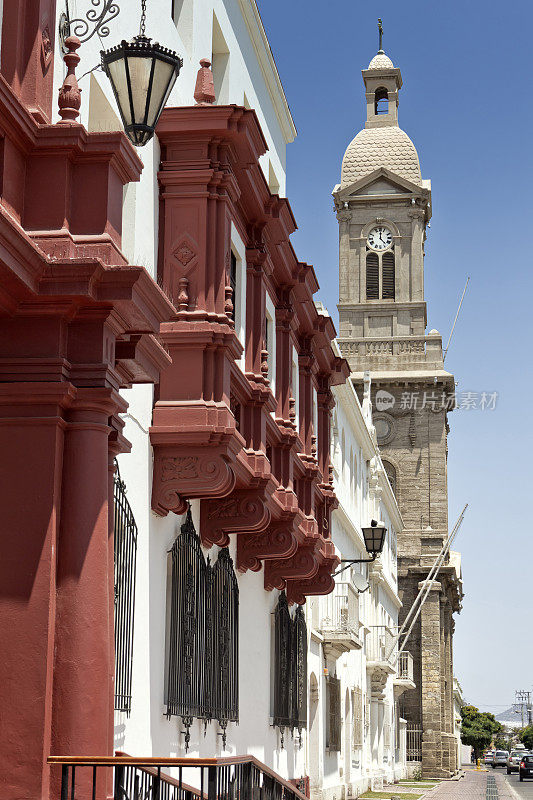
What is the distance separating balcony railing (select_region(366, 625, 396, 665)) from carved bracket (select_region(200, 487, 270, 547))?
93.6 feet

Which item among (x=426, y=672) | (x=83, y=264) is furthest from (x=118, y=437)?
(x=426, y=672)

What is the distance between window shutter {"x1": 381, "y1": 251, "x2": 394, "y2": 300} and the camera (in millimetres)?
67125

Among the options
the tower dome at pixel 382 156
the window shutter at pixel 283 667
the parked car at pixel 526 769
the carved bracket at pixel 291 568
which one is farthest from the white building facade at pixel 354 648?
the tower dome at pixel 382 156

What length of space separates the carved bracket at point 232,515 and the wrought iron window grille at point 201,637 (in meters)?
0.39

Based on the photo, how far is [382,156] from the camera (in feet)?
223

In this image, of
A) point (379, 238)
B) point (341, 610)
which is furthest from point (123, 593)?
point (379, 238)

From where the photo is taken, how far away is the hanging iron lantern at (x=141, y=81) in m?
8.99

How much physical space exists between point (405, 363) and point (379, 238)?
7.28 m

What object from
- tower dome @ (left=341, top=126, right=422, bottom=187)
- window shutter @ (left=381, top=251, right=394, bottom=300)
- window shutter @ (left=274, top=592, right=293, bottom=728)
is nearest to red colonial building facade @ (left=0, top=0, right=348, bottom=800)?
window shutter @ (left=274, top=592, right=293, bottom=728)

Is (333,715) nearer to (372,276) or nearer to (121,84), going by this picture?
(121,84)

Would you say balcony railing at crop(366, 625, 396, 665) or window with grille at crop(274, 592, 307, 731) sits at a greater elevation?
balcony railing at crop(366, 625, 396, 665)

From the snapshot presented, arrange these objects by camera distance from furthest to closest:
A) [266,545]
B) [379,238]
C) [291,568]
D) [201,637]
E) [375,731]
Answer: [379,238], [375,731], [291,568], [266,545], [201,637]

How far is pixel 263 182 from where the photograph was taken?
16719 mm

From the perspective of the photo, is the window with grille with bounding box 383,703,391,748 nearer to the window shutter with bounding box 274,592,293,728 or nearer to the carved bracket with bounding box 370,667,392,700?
the carved bracket with bounding box 370,667,392,700
